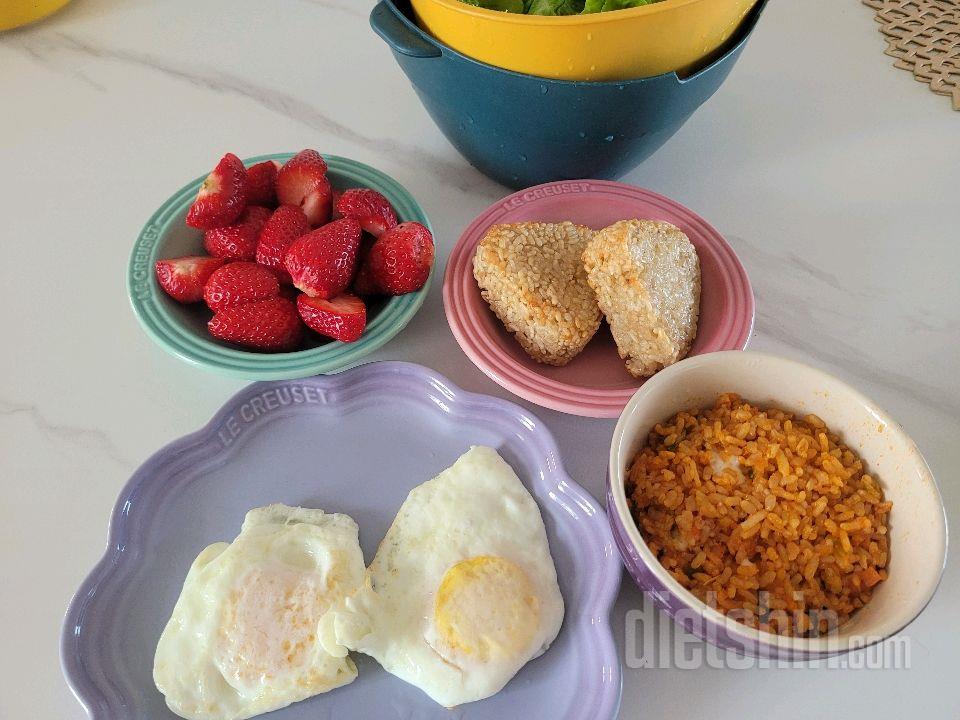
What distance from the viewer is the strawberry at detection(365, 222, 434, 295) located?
115cm

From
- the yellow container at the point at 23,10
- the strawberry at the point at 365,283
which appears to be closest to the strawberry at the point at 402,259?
the strawberry at the point at 365,283

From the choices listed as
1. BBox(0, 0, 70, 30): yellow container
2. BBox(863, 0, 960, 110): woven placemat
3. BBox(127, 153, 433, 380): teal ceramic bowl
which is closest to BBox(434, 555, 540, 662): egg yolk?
BBox(127, 153, 433, 380): teal ceramic bowl

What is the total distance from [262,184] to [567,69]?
22.3 inches

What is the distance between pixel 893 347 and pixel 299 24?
1541 millimetres

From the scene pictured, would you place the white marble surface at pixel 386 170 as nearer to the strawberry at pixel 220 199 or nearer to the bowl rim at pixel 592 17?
the strawberry at pixel 220 199

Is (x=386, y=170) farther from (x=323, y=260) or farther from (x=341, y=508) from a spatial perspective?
(x=341, y=508)

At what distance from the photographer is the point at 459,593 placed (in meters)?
0.91

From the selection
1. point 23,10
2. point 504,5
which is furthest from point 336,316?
point 23,10

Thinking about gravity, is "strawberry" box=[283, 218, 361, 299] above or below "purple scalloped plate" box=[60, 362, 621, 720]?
above

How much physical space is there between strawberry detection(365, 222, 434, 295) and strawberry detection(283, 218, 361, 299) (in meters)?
0.04

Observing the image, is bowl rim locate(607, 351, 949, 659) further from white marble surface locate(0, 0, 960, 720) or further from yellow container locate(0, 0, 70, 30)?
yellow container locate(0, 0, 70, 30)

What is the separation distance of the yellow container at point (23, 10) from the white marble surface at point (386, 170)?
34 millimetres

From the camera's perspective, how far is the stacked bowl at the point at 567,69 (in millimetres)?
1059

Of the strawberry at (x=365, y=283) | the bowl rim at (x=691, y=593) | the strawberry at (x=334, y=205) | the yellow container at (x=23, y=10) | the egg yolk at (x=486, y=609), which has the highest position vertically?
the yellow container at (x=23, y=10)
